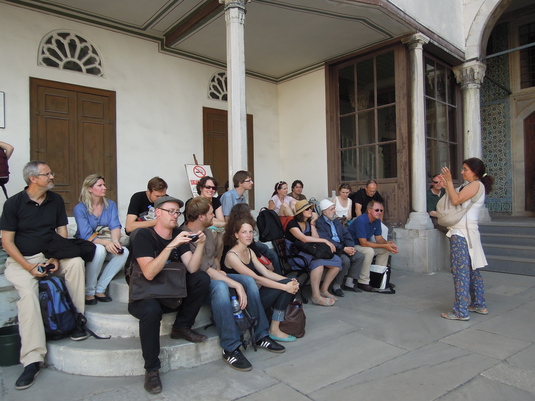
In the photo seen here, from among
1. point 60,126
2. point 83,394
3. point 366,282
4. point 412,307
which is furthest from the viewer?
point 60,126

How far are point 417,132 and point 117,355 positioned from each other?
6007mm

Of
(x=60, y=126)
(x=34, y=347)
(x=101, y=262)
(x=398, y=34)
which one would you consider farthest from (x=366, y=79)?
(x=34, y=347)

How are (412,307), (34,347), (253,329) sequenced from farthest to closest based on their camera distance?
(412,307), (253,329), (34,347)

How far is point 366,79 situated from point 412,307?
4795mm

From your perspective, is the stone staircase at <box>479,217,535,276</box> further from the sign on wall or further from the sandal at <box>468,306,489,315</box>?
the sign on wall

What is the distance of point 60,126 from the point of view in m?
6.26

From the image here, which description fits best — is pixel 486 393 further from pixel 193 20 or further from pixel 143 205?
pixel 193 20

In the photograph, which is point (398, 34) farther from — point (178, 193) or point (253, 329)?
point (253, 329)

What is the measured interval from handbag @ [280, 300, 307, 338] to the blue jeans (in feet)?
0.68

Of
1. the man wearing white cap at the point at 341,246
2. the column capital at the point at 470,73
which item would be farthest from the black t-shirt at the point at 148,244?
the column capital at the point at 470,73

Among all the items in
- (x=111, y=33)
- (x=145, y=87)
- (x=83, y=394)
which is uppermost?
(x=111, y=33)

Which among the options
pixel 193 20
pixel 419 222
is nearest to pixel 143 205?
pixel 193 20

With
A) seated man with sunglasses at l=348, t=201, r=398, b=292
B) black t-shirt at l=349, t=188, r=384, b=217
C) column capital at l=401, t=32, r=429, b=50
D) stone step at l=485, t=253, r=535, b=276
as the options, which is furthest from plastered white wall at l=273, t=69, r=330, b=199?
stone step at l=485, t=253, r=535, b=276

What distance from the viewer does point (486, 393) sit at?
2.65 m
